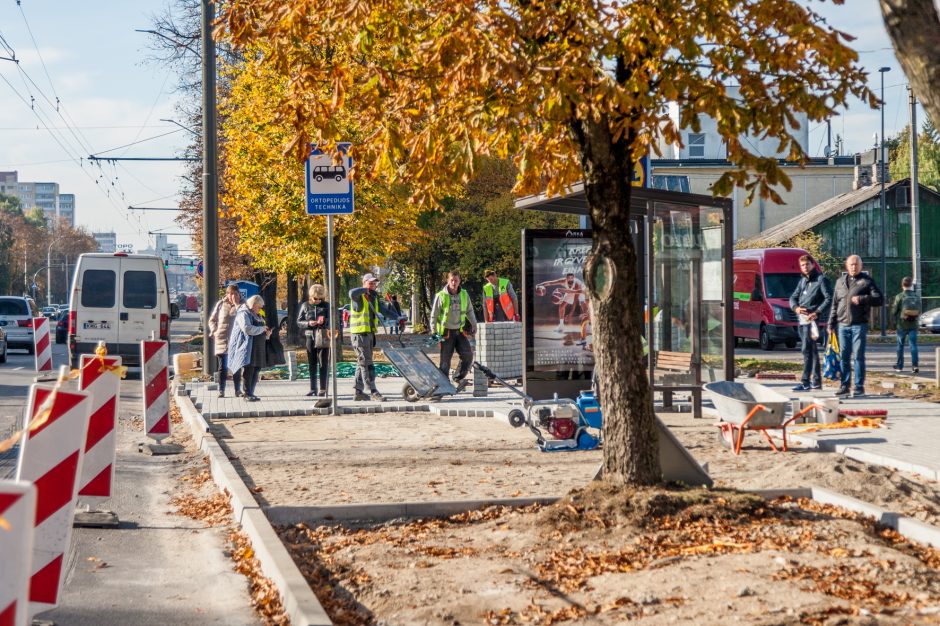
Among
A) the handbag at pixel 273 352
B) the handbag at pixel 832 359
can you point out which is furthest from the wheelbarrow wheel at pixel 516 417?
the handbag at pixel 832 359

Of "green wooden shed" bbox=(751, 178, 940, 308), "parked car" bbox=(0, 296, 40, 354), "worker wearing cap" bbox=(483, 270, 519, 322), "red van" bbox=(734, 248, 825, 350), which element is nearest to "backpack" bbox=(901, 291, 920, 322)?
"worker wearing cap" bbox=(483, 270, 519, 322)

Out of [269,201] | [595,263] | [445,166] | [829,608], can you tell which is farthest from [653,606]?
[269,201]

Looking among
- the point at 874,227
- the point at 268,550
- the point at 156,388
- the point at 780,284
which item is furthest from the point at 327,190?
the point at 874,227

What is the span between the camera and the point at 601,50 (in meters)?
6.79

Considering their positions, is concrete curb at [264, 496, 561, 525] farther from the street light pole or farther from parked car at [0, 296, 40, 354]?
the street light pole

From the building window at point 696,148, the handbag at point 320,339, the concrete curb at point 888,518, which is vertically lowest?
the concrete curb at point 888,518

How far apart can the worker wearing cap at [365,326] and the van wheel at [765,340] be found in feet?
59.7

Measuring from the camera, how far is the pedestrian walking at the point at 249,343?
53.8ft

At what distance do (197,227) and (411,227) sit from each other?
20.0m

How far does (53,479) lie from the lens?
5324mm

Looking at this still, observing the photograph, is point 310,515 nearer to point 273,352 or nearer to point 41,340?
point 273,352

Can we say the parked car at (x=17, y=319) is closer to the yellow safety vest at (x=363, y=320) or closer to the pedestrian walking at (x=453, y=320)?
the pedestrian walking at (x=453, y=320)

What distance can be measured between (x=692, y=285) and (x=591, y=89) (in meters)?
7.33

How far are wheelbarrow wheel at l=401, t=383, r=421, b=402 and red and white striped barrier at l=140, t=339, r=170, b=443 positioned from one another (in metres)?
4.74
